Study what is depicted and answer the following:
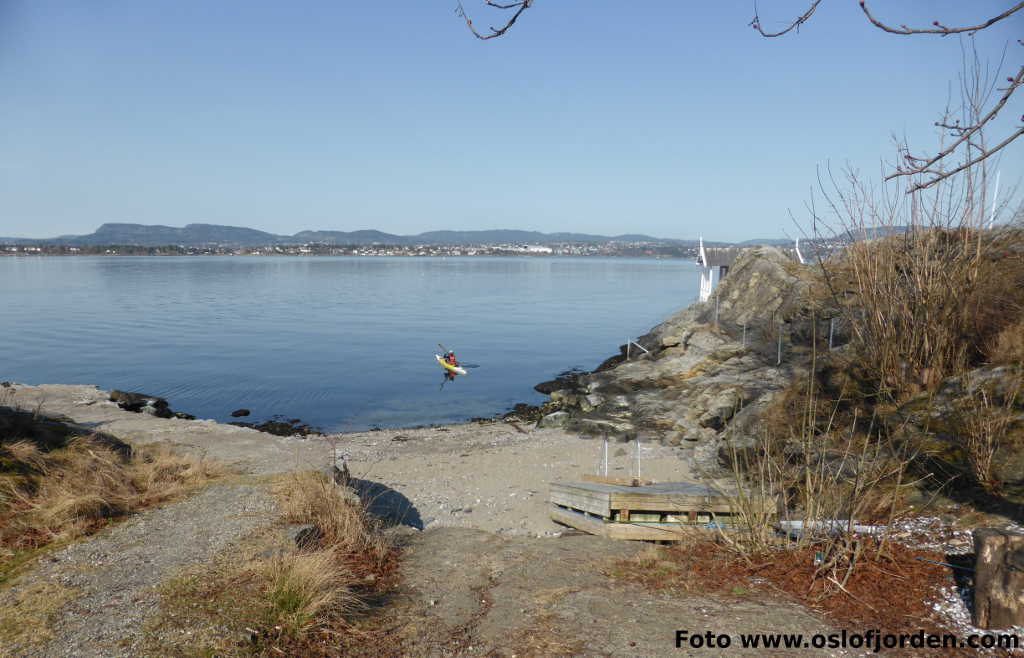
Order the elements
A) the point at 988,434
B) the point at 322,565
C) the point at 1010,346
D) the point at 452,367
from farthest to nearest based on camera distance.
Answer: the point at 452,367 → the point at 1010,346 → the point at 988,434 → the point at 322,565

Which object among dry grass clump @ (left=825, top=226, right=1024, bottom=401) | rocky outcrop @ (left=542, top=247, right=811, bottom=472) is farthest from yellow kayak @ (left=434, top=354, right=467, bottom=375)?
dry grass clump @ (left=825, top=226, right=1024, bottom=401)

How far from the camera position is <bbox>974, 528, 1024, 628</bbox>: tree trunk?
4965mm

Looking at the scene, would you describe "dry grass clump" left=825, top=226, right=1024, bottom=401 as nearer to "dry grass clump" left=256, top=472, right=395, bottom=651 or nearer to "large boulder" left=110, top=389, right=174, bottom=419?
"dry grass clump" left=256, top=472, right=395, bottom=651

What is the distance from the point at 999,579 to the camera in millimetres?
5035

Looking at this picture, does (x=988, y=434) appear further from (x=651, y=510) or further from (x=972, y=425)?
(x=651, y=510)

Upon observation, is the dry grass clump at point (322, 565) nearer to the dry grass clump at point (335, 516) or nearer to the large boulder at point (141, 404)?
the dry grass clump at point (335, 516)

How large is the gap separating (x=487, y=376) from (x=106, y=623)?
1163 inches

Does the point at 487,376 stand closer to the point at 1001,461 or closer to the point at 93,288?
the point at 1001,461

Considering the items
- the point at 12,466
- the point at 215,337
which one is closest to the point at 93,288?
the point at 215,337

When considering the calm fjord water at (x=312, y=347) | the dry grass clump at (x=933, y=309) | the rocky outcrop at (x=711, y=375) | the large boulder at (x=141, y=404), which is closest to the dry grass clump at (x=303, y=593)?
the rocky outcrop at (x=711, y=375)

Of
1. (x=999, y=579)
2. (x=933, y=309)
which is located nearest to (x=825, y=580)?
(x=999, y=579)

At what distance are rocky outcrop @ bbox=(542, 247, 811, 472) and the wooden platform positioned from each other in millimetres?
2996

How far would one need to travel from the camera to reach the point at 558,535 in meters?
9.76

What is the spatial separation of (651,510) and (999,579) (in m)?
4.17
